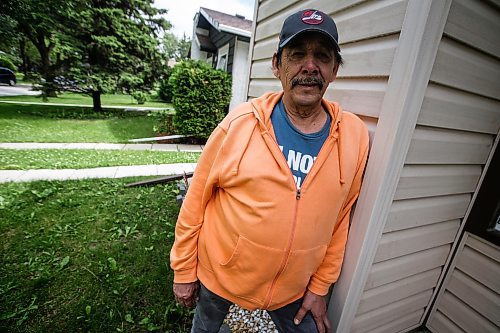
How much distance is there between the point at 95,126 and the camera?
33.0ft

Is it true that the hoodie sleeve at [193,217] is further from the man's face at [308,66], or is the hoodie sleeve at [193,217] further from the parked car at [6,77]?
the parked car at [6,77]

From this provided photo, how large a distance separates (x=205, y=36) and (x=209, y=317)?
15052 mm

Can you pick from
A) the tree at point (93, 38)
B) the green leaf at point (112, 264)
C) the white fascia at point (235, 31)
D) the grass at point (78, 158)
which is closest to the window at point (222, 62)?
the white fascia at point (235, 31)

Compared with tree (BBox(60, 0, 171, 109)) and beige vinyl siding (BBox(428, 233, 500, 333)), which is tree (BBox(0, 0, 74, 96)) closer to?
tree (BBox(60, 0, 171, 109))

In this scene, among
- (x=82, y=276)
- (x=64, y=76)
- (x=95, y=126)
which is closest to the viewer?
(x=82, y=276)

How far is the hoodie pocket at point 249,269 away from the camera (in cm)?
129

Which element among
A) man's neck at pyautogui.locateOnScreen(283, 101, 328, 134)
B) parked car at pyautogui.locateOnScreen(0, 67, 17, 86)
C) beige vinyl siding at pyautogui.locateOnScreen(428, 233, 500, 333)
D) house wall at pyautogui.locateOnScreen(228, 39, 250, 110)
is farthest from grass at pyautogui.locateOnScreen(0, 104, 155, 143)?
parked car at pyautogui.locateOnScreen(0, 67, 17, 86)

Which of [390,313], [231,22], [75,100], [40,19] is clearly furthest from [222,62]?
[390,313]

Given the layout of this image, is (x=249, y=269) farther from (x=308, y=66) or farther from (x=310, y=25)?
(x=310, y=25)

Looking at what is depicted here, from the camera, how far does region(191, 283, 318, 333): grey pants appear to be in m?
1.56

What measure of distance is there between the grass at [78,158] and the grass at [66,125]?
1.43m

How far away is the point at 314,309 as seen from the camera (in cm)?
157

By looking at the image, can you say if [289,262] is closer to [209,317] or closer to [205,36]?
[209,317]

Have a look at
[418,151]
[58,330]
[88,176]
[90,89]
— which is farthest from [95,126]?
[418,151]
